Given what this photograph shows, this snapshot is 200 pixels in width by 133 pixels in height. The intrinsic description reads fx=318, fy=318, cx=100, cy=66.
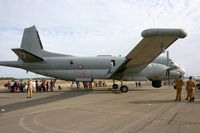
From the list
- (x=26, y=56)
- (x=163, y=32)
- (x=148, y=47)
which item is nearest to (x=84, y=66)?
(x=26, y=56)

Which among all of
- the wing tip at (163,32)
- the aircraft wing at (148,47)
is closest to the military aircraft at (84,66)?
the aircraft wing at (148,47)

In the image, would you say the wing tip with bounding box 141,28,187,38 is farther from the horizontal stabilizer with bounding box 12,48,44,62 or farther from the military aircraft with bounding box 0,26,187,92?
the horizontal stabilizer with bounding box 12,48,44,62

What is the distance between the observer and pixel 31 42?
36969mm

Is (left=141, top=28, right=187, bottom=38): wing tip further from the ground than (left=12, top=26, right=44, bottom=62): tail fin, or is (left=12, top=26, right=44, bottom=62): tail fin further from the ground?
(left=12, top=26, right=44, bottom=62): tail fin

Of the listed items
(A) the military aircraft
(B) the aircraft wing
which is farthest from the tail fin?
(B) the aircraft wing

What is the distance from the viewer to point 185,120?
1147 centimetres

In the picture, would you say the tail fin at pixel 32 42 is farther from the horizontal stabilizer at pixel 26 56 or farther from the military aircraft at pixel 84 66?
the horizontal stabilizer at pixel 26 56

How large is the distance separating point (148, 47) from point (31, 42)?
598 inches

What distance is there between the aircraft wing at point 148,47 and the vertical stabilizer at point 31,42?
32.5 feet

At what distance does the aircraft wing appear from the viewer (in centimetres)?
2372

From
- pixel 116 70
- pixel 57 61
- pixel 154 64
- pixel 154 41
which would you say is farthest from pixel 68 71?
pixel 154 41

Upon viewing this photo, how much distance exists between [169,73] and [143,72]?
11.5ft

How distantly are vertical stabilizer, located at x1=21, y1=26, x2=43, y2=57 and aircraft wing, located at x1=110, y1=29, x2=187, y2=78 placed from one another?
32.5 feet

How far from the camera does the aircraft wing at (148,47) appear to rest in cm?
2372
